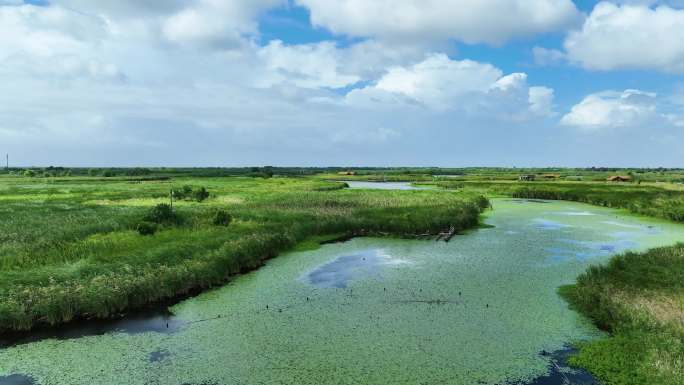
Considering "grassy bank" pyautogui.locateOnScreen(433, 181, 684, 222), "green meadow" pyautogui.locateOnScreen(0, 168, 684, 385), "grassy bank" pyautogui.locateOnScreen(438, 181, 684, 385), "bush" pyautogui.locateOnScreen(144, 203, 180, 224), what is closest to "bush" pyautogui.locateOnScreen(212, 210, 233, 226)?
"green meadow" pyautogui.locateOnScreen(0, 168, 684, 385)

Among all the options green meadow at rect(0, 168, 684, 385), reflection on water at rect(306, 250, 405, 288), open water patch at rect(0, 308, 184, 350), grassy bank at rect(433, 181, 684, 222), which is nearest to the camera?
green meadow at rect(0, 168, 684, 385)

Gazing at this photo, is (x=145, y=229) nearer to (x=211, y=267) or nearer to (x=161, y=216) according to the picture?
(x=161, y=216)

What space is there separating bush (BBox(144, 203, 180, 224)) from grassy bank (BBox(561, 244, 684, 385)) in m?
25.1

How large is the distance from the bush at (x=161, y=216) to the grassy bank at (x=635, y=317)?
25.1 metres

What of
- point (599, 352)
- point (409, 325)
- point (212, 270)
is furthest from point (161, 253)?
point (599, 352)

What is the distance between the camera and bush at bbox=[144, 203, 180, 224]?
30.4 meters

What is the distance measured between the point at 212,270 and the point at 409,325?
34.5ft

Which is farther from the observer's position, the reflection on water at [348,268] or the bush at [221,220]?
the bush at [221,220]

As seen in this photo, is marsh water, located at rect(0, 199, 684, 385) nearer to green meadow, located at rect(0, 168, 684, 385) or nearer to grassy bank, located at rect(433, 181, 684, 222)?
green meadow, located at rect(0, 168, 684, 385)

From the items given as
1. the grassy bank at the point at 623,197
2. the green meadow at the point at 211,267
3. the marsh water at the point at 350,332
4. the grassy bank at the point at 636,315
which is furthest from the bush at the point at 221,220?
the grassy bank at the point at 623,197

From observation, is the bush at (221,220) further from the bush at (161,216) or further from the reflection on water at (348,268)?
the reflection on water at (348,268)

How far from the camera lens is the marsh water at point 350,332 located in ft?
40.1

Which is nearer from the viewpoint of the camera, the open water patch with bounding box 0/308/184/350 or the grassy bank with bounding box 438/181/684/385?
the grassy bank with bounding box 438/181/684/385

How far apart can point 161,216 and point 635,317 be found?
28.0 m
